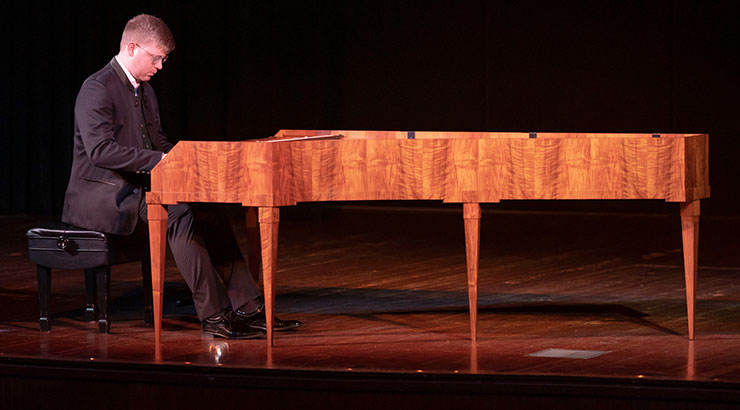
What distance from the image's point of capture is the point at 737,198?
854 cm

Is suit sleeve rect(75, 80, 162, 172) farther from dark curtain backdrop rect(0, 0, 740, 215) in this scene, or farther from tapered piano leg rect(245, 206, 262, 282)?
dark curtain backdrop rect(0, 0, 740, 215)

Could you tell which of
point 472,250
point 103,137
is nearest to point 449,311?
point 472,250

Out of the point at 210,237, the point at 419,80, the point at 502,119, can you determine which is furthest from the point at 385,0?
the point at 210,237

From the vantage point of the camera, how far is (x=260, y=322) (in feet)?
13.7

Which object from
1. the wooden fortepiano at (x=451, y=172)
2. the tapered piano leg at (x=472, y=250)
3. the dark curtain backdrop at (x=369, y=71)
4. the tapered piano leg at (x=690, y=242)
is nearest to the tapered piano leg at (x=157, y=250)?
the wooden fortepiano at (x=451, y=172)

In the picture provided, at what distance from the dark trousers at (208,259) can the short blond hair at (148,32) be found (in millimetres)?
611

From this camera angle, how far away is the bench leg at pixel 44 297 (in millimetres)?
4223

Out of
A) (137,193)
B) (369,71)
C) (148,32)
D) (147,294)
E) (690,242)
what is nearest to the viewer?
(690,242)

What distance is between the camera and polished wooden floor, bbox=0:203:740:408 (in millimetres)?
3574

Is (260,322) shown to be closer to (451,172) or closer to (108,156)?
(108,156)

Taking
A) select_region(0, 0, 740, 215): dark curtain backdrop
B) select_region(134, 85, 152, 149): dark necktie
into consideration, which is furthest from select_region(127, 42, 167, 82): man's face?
select_region(0, 0, 740, 215): dark curtain backdrop

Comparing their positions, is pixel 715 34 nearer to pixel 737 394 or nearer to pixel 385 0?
pixel 385 0

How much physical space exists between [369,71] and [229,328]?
5688 mm

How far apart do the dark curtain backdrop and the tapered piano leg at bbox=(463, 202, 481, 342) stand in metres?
5.16
